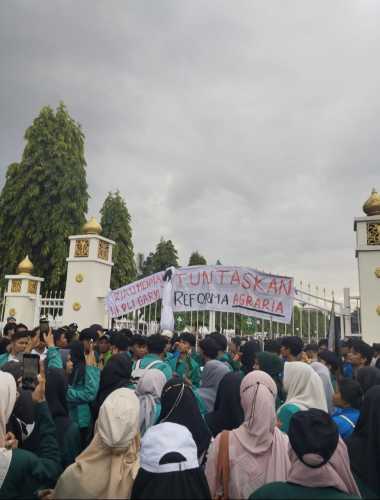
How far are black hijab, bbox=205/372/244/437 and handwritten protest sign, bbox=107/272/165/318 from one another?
515 centimetres

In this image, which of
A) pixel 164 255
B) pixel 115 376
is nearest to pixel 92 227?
pixel 115 376

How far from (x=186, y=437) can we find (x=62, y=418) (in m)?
1.70

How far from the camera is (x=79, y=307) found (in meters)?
9.62

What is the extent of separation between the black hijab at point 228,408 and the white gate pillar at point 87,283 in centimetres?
671

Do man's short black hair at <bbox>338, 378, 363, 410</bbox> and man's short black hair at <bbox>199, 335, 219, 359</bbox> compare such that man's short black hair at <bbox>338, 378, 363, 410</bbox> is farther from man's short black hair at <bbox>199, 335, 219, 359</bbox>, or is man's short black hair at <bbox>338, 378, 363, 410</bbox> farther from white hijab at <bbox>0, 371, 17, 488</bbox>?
white hijab at <bbox>0, 371, 17, 488</bbox>

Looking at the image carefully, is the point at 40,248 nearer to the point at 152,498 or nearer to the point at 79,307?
the point at 79,307

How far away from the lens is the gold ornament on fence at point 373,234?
7773mm

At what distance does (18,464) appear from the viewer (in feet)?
7.16

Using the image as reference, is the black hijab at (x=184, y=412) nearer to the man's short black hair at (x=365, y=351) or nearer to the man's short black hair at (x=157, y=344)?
the man's short black hair at (x=157, y=344)

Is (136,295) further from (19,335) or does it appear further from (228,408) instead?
(228,408)

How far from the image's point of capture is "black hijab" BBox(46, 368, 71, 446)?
3.12 m

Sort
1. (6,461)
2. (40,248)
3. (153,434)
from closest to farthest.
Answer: (153,434) < (6,461) < (40,248)

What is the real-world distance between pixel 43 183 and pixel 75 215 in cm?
222

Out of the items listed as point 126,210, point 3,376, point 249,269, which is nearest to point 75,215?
point 126,210
